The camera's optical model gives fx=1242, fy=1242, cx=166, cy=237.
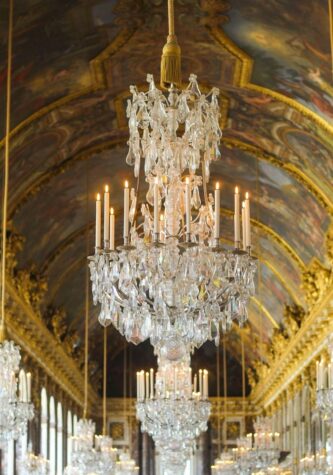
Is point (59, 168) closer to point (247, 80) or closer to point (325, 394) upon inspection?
point (247, 80)

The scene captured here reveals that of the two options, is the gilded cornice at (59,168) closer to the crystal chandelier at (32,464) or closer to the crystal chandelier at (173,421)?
the crystal chandelier at (32,464)

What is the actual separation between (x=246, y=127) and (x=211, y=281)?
10911 mm

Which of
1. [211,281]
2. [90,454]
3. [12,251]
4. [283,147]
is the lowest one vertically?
[90,454]

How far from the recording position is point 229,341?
45.9 m

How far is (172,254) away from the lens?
528 inches

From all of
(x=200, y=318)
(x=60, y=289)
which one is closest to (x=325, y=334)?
(x=60, y=289)

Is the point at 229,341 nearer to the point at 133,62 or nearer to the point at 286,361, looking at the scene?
the point at 286,361

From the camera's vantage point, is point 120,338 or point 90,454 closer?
point 90,454

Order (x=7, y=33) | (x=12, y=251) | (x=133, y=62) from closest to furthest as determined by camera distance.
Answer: (x=7, y=33) < (x=133, y=62) < (x=12, y=251)

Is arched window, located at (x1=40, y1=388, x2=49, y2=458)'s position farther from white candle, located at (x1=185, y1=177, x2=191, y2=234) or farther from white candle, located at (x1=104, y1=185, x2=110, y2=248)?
white candle, located at (x1=185, y1=177, x2=191, y2=234)

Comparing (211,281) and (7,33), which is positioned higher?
(7,33)

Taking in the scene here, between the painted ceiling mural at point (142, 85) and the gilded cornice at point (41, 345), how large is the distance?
1.45 meters

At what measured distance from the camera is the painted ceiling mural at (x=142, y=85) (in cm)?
1881

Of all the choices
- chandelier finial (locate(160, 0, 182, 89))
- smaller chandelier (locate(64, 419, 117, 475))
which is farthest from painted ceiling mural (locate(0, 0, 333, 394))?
chandelier finial (locate(160, 0, 182, 89))
